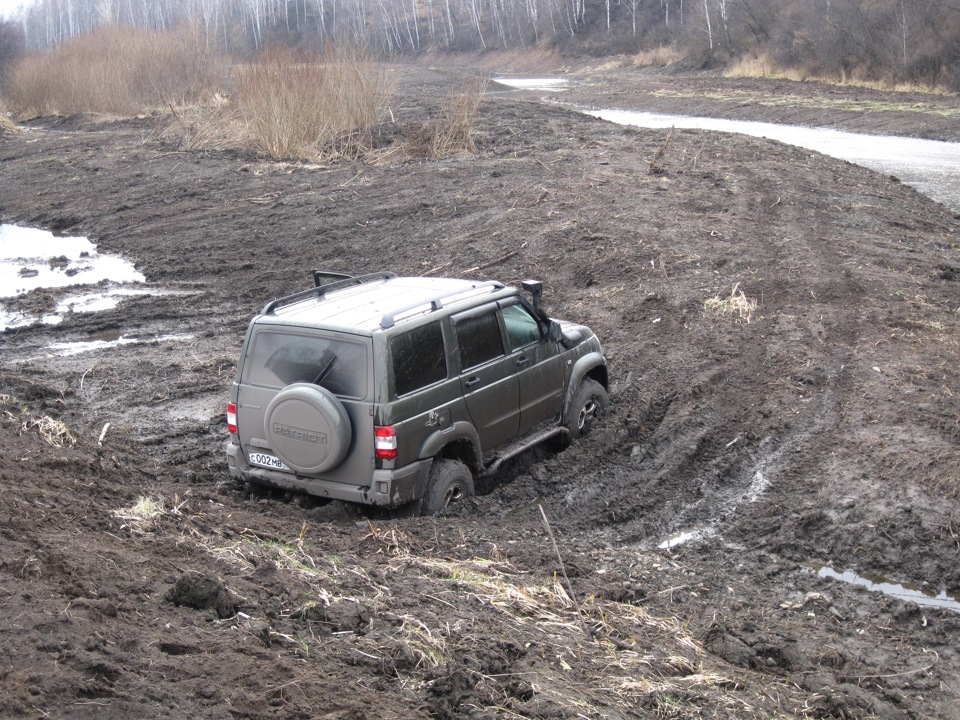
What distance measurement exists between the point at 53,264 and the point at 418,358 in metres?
12.8

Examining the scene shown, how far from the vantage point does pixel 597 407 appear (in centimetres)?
967

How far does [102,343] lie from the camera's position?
13398 mm

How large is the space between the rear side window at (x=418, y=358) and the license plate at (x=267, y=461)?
1095 millimetres

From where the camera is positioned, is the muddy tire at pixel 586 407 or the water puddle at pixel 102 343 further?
the water puddle at pixel 102 343

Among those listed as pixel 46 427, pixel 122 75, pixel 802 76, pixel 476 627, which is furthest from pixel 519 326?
pixel 802 76

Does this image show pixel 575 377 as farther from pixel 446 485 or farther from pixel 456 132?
pixel 456 132

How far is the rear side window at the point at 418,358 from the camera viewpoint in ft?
24.0

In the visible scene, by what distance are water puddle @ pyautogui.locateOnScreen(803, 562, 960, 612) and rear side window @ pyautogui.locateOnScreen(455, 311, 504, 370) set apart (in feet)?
9.44

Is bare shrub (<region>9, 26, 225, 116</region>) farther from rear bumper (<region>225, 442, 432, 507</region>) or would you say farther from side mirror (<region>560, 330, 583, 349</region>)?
rear bumper (<region>225, 442, 432, 507</region>)

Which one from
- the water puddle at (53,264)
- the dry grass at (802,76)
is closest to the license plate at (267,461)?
the water puddle at (53,264)

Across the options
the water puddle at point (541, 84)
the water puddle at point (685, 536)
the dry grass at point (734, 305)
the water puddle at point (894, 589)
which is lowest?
the water puddle at point (894, 589)

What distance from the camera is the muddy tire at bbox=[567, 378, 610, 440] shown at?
923 cm

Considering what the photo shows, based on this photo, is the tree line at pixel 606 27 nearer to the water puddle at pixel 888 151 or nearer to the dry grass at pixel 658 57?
the dry grass at pixel 658 57

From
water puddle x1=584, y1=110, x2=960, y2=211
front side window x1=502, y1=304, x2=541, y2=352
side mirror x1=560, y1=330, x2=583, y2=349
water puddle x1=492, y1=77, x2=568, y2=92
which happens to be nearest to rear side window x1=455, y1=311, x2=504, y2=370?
front side window x1=502, y1=304, x2=541, y2=352
